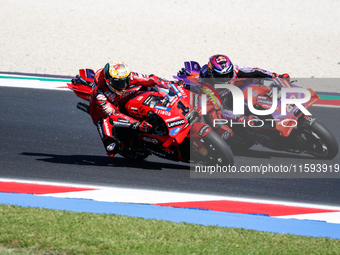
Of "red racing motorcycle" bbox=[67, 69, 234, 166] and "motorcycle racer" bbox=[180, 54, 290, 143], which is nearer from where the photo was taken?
"red racing motorcycle" bbox=[67, 69, 234, 166]

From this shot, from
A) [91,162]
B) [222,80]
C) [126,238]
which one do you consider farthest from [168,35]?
[126,238]

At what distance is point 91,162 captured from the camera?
760 centimetres

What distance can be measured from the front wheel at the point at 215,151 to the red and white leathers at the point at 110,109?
0.83 meters

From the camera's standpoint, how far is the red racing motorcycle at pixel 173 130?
667 centimetres

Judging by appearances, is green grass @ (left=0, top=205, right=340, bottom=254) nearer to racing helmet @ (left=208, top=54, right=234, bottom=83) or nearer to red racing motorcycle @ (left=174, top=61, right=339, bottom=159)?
red racing motorcycle @ (left=174, top=61, right=339, bottom=159)

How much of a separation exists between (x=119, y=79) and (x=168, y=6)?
1943cm

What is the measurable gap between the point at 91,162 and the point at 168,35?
13.0 metres

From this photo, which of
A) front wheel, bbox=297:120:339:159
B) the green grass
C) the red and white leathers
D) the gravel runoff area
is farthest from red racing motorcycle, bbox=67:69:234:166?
the gravel runoff area

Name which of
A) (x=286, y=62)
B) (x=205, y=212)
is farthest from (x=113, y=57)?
(x=205, y=212)

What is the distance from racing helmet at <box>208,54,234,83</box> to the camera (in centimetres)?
743

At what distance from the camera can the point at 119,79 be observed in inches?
267

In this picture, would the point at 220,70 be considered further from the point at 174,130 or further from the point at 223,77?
the point at 174,130

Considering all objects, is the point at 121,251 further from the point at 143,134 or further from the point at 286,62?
the point at 286,62

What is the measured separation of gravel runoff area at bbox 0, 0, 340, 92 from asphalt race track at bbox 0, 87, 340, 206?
494 cm
